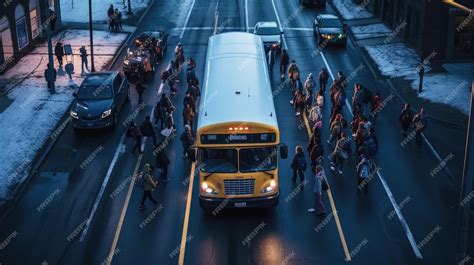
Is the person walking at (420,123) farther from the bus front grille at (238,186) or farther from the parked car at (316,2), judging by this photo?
the parked car at (316,2)

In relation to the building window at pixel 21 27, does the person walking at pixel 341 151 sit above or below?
below

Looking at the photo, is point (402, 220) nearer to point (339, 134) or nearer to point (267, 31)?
point (339, 134)

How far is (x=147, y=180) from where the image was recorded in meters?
21.8

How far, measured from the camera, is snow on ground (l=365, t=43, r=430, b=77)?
37084mm

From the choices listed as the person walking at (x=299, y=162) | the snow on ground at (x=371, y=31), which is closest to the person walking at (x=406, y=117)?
the person walking at (x=299, y=162)

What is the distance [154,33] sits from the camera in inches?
1622

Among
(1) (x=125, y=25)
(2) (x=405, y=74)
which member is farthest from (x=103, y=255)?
(1) (x=125, y=25)

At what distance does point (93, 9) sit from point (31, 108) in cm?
2309

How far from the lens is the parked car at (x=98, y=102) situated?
94.6 ft

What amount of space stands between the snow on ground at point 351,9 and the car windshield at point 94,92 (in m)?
25.6

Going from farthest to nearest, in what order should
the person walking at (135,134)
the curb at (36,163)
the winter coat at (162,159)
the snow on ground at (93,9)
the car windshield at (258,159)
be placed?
the snow on ground at (93,9)
the person walking at (135,134)
the winter coat at (162,159)
the curb at (36,163)
the car windshield at (258,159)

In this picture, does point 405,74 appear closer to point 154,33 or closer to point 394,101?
point 394,101

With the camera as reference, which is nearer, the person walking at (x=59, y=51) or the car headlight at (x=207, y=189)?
the car headlight at (x=207, y=189)

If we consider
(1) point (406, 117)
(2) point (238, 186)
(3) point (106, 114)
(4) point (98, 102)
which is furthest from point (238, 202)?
(4) point (98, 102)
